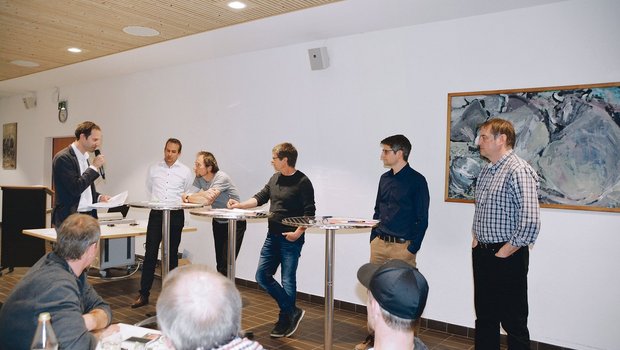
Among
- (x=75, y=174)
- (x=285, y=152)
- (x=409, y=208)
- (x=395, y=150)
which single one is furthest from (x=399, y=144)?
(x=75, y=174)

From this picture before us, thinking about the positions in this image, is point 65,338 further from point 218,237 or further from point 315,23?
point 315,23

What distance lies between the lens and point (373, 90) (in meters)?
4.51

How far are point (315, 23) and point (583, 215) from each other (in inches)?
110

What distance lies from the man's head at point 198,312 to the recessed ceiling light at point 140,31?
4071 mm

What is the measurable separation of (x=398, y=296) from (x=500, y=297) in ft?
6.20

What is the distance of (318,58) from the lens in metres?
4.78

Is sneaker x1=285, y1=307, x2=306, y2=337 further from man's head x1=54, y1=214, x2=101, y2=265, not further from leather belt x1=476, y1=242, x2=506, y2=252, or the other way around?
man's head x1=54, y1=214, x2=101, y2=265

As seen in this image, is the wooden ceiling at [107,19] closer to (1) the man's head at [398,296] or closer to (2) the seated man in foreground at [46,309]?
(2) the seated man in foreground at [46,309]

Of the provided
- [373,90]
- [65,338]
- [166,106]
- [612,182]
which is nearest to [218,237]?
[373,90]

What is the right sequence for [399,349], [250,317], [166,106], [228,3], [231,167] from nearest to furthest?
1. [399,349]
2. [228,3]
3. [250,317]
4. [231,167]
5. [166,106]

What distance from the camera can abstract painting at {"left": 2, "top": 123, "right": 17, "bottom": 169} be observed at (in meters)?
9.71

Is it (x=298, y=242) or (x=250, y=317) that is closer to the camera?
(x=298, y=242)

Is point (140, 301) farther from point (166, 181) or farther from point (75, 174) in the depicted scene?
point (75, 174)

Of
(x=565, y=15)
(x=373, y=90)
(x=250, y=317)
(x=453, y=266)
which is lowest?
(x=250, y=317)
